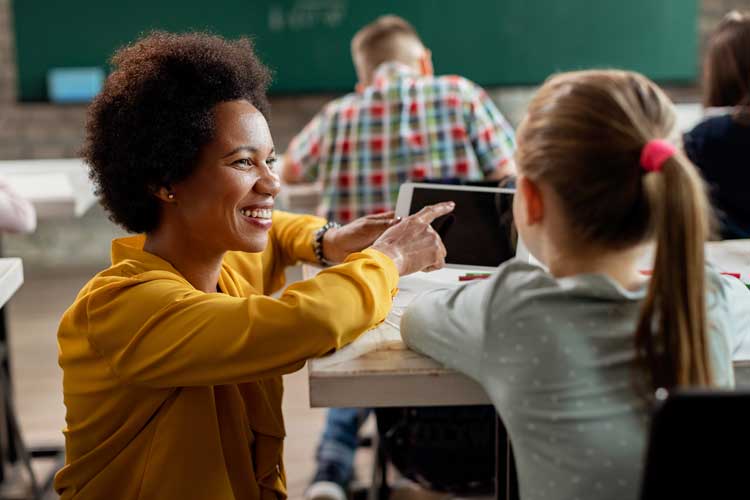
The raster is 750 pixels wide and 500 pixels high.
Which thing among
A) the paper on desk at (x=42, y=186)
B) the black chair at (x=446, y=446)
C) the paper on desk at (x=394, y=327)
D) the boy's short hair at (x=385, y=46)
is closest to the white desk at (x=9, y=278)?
the paper on desk at (x=394, y=327)

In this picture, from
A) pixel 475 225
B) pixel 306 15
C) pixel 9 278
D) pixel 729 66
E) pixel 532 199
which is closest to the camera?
pixel 532 199

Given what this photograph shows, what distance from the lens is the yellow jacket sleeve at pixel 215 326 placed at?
3.98 ft

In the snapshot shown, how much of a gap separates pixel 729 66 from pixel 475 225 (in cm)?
140

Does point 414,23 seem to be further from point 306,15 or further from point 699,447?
point 699,447

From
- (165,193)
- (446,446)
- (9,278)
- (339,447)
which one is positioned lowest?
(339,447)

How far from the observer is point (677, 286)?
1.04 meters

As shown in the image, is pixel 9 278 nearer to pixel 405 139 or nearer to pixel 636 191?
pixel 636 191

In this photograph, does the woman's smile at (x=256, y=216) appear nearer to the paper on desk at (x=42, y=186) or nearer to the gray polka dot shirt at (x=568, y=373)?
the gray polka dot shirt at (x=568, y=373)

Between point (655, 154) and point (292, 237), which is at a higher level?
point (655, 154)

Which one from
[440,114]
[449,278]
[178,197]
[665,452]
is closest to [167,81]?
[178,197]

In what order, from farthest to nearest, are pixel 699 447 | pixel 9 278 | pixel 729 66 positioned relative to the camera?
pixel 729 66 → pixel 9 278 → pixel 699 447

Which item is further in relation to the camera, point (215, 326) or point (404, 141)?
point (404, 141)

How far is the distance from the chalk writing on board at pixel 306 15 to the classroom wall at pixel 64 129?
355 mm

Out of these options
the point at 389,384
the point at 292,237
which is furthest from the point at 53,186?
the point at 389,384
